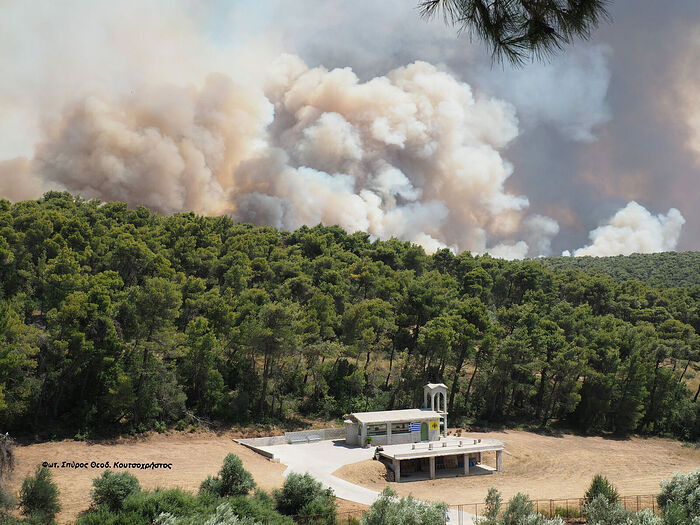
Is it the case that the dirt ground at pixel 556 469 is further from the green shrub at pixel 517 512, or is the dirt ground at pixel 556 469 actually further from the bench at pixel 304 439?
the green shrub at pixel 517 512

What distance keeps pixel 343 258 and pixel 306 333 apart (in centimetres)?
2615

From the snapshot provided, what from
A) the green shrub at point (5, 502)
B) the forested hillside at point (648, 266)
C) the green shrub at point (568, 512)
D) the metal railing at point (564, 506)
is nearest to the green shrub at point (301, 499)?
the metal railing at point (564, 506)

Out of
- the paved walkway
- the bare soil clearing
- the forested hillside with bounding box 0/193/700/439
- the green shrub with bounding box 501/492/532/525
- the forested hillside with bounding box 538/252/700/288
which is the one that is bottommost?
the paved walkway

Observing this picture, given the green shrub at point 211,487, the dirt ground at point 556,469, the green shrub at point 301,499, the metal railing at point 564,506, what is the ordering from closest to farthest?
the green shrub at point 301,499 < the green shrub at point 211,487 < the metal railing at point 564,506 < the dirt ground at point 556,469

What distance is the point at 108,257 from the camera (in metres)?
42.9

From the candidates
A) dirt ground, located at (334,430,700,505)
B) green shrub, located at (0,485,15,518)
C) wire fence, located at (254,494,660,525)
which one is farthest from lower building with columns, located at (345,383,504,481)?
green shrub, located at (0,485,15,518)

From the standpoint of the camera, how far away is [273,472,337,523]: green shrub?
66.0ft

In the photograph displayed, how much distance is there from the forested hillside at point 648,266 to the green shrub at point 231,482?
275ft

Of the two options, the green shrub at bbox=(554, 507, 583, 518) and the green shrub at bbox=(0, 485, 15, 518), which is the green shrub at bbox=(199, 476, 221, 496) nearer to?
the green shrub at bbox=(0, 485, 15, 518)

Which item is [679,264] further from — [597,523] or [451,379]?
[597,523]

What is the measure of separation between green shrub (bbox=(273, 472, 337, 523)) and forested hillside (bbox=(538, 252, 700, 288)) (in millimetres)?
82897

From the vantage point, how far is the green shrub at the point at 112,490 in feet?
60.8

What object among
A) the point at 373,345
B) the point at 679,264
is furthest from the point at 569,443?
the point at 679,264

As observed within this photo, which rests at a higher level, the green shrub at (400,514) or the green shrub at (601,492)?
the green shrub at (400,514)
